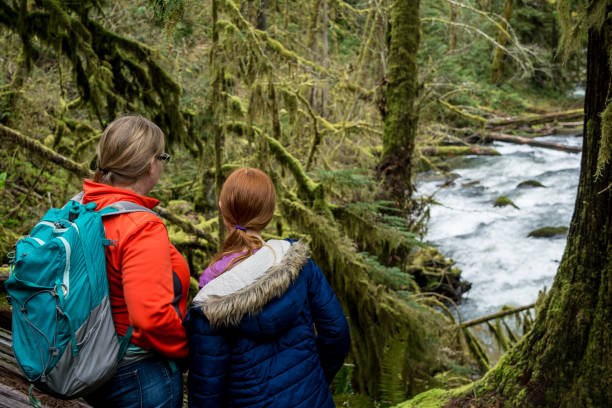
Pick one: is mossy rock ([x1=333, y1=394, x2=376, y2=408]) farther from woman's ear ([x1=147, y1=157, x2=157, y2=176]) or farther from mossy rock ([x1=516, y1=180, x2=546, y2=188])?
mossy rock ([x1=516, y1=180, x2=546, y2=188])

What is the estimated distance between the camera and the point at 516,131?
1777 cm

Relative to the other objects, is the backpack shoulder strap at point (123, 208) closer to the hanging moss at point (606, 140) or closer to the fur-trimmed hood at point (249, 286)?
the fur-trimmed hood at point (249, 286)

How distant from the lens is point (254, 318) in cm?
171

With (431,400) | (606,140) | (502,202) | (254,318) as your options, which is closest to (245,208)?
(254,318)

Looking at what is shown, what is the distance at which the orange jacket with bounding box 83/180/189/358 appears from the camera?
1.54 metres

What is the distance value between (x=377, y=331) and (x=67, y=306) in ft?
9.96

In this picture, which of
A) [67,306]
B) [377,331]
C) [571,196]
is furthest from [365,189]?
[571,196]

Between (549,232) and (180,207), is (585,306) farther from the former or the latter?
(549,232)

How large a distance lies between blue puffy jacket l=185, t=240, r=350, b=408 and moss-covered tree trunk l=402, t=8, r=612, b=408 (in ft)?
4.05

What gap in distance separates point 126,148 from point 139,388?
928 millimetres

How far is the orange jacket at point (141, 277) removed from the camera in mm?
1545

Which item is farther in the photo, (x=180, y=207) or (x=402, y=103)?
(x=180, y=207)

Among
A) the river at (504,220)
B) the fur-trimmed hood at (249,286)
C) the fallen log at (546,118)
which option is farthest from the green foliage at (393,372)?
the fallen log at (546,118)

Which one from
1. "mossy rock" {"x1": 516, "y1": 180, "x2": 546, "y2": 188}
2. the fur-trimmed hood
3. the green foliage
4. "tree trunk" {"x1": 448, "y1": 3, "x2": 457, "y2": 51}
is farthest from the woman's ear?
"mossy rock" {"x1": 516, "y1": 180, "x2": 546, "y2": 188}
